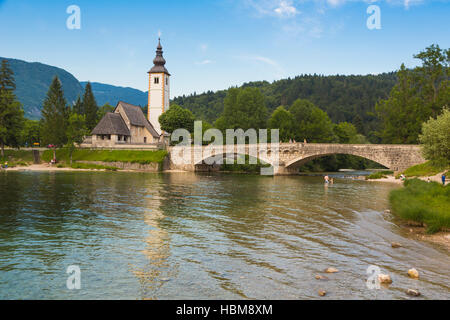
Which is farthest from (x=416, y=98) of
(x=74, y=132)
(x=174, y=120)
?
(x=74, y=132)

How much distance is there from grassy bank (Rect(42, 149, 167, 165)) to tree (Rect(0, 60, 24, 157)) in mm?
8545

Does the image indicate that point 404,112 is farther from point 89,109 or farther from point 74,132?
point 89,109

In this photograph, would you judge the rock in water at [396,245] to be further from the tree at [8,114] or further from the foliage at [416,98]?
the tree at [8,114]

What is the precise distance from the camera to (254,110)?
9456cm

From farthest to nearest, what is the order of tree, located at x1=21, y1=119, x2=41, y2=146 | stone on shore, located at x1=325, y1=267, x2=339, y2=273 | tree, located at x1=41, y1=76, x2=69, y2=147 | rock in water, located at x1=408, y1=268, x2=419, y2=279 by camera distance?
tree, located at x1=21, y1=119, x2=41, y2=146 < tree, located at x1=41, y1=76, x2=69, y2=147 < stone on shore, located at x1=325, y1=267, x2=339, y2=273 < rock in water, located at x1=408, y1=268, x2=419, y2=279

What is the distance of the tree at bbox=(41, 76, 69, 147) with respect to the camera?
3469 inches

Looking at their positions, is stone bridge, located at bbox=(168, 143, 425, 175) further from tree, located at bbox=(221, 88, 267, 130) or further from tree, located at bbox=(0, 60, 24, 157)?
tree, located at bbox=(0, 60, 24, 157)

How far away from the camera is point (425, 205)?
21844 mm

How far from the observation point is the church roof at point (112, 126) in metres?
86.1

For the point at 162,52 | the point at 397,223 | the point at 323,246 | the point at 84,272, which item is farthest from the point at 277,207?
the point at 162,52

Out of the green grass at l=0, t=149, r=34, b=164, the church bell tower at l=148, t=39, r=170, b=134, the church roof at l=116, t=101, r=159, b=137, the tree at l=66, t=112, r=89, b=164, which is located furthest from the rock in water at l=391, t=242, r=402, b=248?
the green grass at l=0, t=149, r=34, b=164

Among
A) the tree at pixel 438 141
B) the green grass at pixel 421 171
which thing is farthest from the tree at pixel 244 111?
the tree at pixel 438 141
